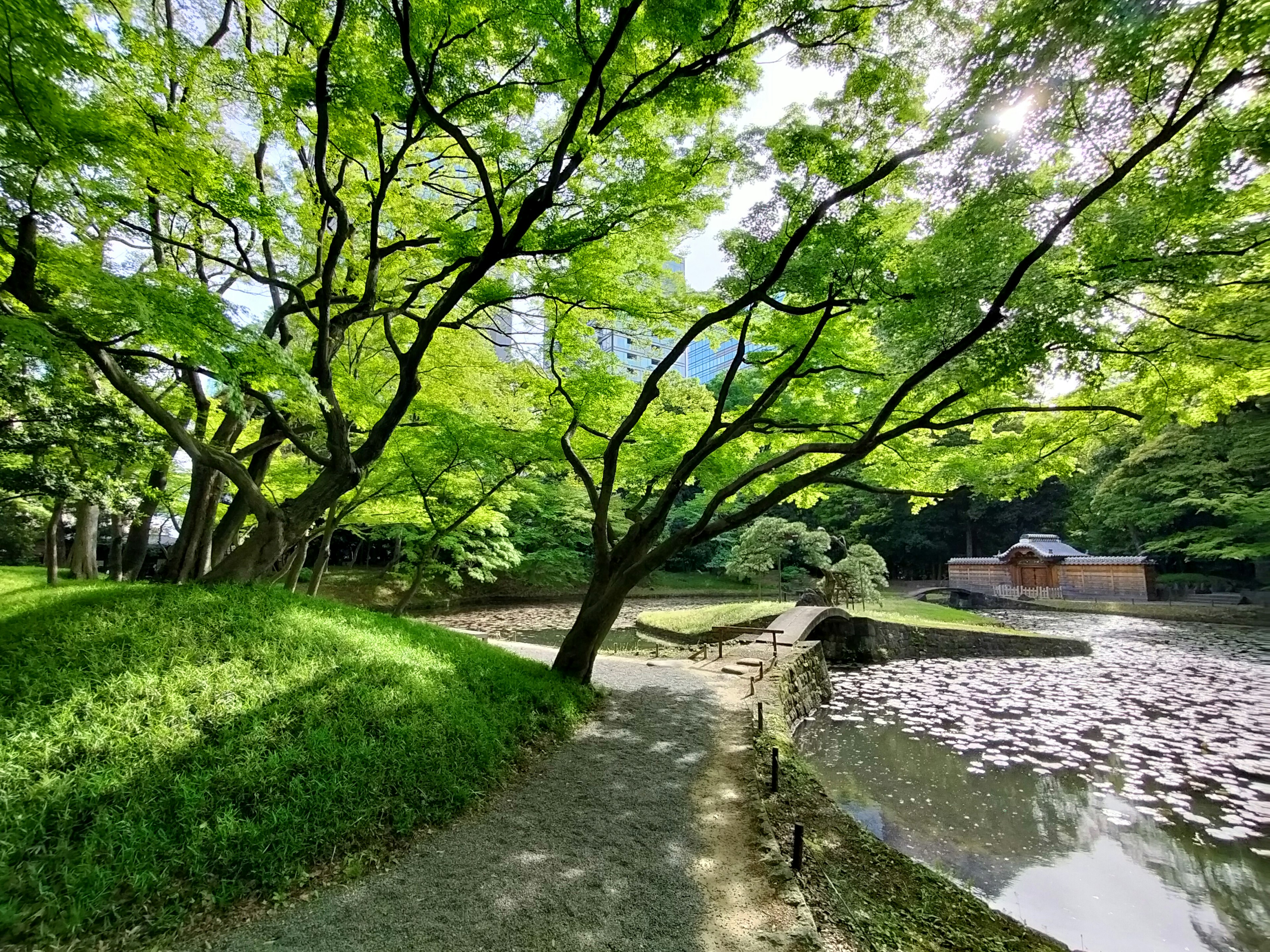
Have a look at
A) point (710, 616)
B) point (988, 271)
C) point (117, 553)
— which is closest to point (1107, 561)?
point (710, 616)

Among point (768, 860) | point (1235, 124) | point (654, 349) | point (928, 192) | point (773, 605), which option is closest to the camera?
point (768, 860)

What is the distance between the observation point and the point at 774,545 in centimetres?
2305

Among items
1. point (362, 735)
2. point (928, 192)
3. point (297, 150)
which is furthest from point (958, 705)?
point (297, 150)

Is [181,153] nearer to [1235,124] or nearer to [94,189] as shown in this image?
[94,189]

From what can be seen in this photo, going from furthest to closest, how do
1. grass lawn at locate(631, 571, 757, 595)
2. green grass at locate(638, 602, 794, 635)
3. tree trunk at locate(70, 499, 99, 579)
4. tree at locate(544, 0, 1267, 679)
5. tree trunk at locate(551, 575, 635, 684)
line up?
grass lawn at locate(631, 571, 757, 595), green grass at locate(638, 602, 794, 635), tree trunk at locate(70, 499, 99, 579), tree trunk at locate(551, 575, 635, 684), tree at locate(544, 0, 1267, 679)

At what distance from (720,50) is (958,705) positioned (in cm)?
1231

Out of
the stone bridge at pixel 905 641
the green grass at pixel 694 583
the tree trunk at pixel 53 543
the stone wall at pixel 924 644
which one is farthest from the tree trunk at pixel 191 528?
the green grass at pixel 694 583

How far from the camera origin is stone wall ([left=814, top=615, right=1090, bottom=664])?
16.1 metres

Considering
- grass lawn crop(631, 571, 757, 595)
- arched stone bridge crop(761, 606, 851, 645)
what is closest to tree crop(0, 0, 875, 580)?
arched stone bridge crop(761, 606, 851, 645)

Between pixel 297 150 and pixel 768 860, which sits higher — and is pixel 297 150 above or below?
above

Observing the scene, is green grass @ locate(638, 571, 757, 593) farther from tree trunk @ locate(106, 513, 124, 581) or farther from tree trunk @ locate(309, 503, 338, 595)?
tree trunk @ locate(106, 513, 124, 581)

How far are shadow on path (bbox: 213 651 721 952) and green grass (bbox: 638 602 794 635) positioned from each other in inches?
436

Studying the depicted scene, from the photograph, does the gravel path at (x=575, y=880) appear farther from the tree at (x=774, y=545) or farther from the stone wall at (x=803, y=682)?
the tree at (x=774, y=545)

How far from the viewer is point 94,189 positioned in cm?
588
